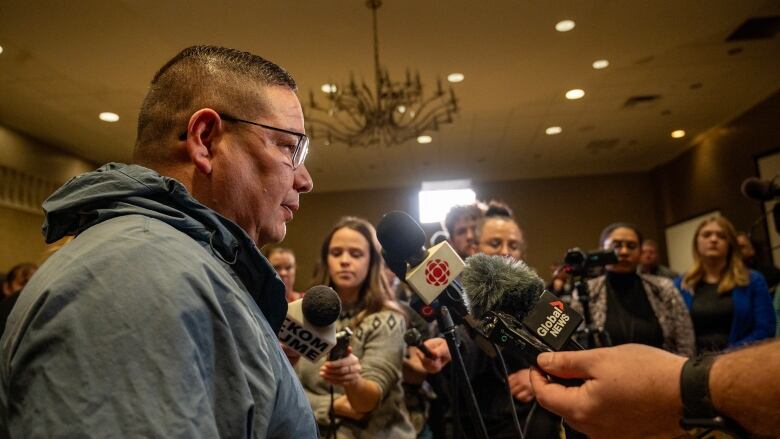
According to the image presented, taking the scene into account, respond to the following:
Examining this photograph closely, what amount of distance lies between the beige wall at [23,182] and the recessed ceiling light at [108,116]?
4.63 ft

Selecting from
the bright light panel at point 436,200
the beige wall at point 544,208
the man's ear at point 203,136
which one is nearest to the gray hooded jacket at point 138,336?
the man's ear at point 203,136

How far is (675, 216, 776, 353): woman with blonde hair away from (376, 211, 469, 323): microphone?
8.58 feet

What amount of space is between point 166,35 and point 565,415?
5.12 meters

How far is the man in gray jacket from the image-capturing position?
575 mm

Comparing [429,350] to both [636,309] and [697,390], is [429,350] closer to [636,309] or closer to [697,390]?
[697,390]

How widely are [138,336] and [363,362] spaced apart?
1.30 meters

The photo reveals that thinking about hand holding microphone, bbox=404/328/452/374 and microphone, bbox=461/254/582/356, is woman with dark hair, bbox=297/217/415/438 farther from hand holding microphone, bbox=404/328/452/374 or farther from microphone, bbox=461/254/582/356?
microphone, bbox=461/254/582/356

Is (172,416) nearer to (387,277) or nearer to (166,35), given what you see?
(387,277)

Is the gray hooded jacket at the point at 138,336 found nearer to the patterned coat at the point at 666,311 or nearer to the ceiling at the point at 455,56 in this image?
the patterned coat at the point at 666,311

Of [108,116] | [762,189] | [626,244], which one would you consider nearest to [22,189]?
[108,116]

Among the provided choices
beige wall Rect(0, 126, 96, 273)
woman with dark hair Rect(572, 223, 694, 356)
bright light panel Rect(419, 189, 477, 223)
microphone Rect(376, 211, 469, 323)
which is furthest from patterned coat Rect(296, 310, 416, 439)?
bright light panel Rect(419, 189, 477, 223)

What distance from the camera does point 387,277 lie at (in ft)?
7.64

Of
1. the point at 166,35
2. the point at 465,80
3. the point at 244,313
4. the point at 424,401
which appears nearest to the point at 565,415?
the point at 244,313

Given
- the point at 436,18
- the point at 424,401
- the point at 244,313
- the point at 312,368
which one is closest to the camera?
the point at 244,313
